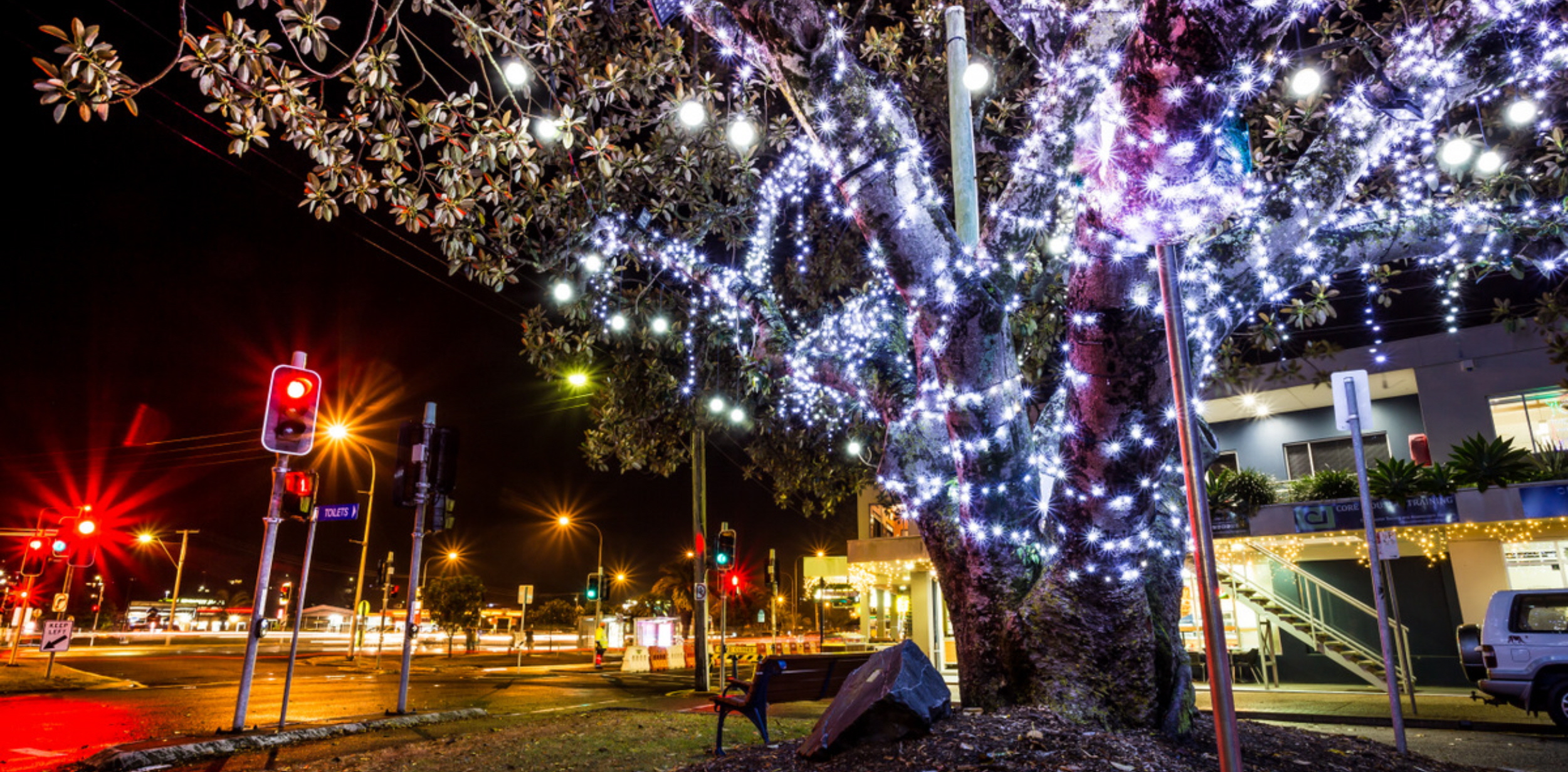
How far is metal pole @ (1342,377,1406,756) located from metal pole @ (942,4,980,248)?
377 centimetres

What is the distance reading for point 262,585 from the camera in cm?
774

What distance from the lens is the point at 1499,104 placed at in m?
7.01

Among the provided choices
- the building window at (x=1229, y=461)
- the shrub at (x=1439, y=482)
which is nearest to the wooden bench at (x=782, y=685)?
the shrub at (x=1439, y=482)

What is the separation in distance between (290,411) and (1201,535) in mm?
7758

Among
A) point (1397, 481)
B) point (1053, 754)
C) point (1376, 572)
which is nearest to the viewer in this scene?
point (1053, 754)

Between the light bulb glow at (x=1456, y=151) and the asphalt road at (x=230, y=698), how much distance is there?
1119 cm

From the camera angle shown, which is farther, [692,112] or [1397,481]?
[1397,481]

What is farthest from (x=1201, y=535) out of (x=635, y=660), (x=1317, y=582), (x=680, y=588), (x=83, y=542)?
(x=680, y=588)

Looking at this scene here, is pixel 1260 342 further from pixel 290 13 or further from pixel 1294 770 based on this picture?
pixel 290 13

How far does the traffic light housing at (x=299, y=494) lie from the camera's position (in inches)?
328

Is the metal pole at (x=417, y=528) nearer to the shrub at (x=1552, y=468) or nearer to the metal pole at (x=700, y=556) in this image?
the metal pole at (x=700, y=556)

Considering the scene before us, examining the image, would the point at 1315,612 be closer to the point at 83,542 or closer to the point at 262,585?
the point at 262,585

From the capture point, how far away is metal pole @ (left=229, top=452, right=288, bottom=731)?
283 inches

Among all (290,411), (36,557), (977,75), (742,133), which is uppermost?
(977,75)
